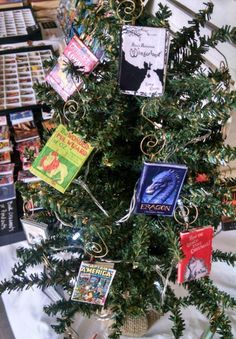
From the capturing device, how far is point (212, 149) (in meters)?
0.64

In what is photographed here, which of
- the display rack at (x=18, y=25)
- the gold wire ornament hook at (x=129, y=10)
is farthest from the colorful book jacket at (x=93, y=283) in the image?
Result: the display rack at (x=18, y=25)

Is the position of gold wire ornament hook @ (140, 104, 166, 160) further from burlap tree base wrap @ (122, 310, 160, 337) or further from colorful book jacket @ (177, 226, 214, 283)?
burlap tree base wrap @ (122, 310, 160, 337)

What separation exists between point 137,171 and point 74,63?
0.82 ft

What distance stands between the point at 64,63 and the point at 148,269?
17.0 inches

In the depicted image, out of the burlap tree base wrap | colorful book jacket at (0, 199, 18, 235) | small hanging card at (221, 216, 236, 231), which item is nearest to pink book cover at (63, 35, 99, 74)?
small hanging card at (221, 216, 236, 231)

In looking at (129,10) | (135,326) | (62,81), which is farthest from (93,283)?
(129,10)

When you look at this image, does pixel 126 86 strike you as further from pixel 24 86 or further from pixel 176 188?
pixel 24 86

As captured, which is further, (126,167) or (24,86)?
(24,86)

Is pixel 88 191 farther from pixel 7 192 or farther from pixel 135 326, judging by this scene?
pixel 7 192

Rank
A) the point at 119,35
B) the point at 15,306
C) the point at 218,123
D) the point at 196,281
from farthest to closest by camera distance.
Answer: the point at 15,306 < the point at 196,281 < the point at 218,123 < the point at 119,35

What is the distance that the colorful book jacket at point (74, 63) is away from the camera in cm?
60

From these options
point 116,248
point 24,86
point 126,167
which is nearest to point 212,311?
point 116,248

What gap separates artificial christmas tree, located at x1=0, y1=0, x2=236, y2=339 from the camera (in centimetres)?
59

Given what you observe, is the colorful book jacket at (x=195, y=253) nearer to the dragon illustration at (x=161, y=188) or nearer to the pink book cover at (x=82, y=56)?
the dragon illustration at (x=161, y=188)
